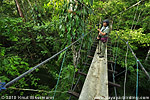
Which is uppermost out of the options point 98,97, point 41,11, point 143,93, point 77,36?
point 41,11

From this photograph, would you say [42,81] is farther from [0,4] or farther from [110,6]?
[110,6]

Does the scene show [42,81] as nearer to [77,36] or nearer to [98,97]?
[77,36]

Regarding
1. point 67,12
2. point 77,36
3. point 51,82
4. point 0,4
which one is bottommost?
point 51,82

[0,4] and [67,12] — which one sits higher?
[0,4]

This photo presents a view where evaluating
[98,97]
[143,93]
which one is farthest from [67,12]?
[143,93]

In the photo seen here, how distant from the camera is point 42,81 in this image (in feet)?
10.1

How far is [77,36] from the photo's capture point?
194 centimetres

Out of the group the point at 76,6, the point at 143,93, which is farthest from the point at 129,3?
the point at 143,93

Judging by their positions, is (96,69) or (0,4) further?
(0,4)

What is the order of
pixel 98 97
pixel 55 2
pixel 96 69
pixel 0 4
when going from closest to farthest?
pixel 98 97, pixel 96 69, pixel 55 2, pixel 0 4

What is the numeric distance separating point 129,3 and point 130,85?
380 cm

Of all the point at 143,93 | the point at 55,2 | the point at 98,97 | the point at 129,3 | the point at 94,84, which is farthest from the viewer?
the point at 129,3

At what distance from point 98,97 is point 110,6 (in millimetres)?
4765

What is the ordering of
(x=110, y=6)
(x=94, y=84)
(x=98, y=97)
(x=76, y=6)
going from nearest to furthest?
(x=98, y=97) → (x=94, y=84) → (x=76, y=6) → (x=110, y=6)
